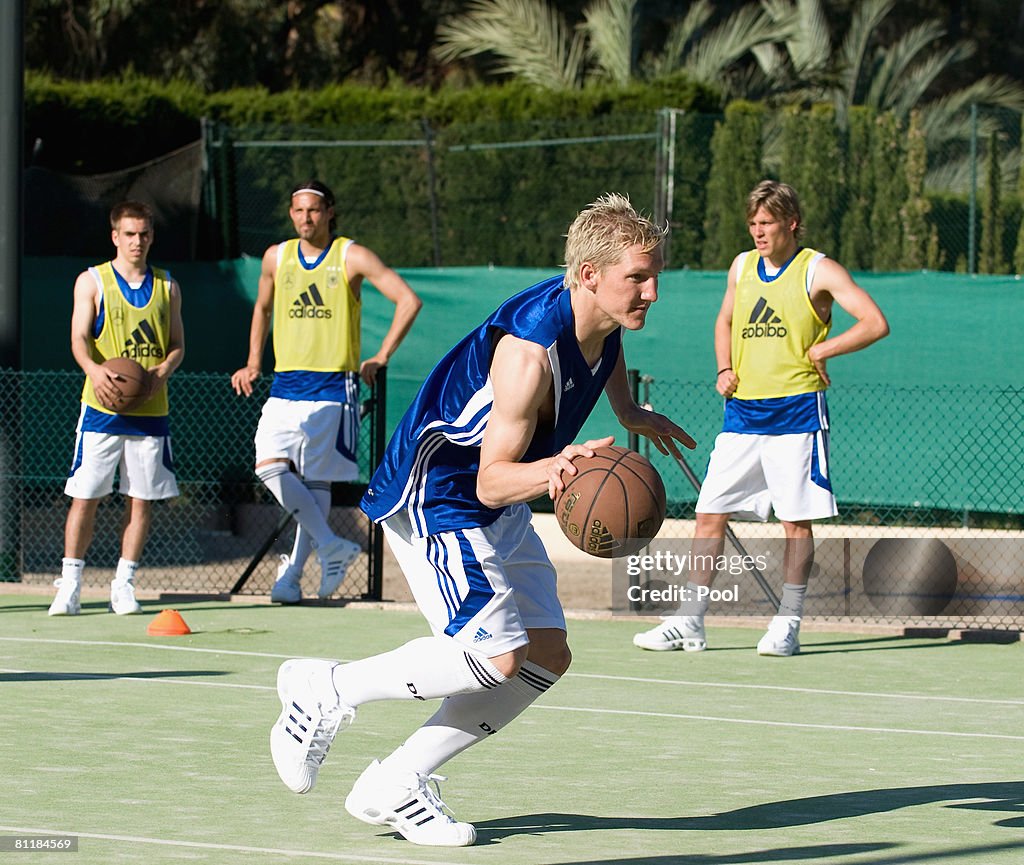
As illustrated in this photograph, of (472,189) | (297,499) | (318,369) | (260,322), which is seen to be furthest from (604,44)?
(297,499)

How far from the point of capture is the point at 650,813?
5.45 metres

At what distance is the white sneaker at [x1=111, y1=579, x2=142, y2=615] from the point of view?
9.97 m

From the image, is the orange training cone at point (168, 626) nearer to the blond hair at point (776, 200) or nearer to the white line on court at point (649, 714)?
the white line on court at point (649, 714)

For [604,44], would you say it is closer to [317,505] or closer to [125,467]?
[317,505]

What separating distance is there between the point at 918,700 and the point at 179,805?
3.72 m

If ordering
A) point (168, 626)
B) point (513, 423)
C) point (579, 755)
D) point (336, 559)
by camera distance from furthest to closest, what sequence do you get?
point (336, 559), point (168, 626), point (579, 755), point (513, 423)

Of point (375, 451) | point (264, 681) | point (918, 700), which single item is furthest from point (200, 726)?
point (375, 451)

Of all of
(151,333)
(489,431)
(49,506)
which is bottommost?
(49,506)

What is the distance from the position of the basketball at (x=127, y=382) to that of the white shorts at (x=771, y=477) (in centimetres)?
312

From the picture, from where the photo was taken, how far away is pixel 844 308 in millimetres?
8672

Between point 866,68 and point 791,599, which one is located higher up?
point 866,68

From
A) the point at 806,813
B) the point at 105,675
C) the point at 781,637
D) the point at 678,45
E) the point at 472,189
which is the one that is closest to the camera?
the point at 806,813

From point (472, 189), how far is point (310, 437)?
23.7ft

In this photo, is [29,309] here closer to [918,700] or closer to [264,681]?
[264,681]
